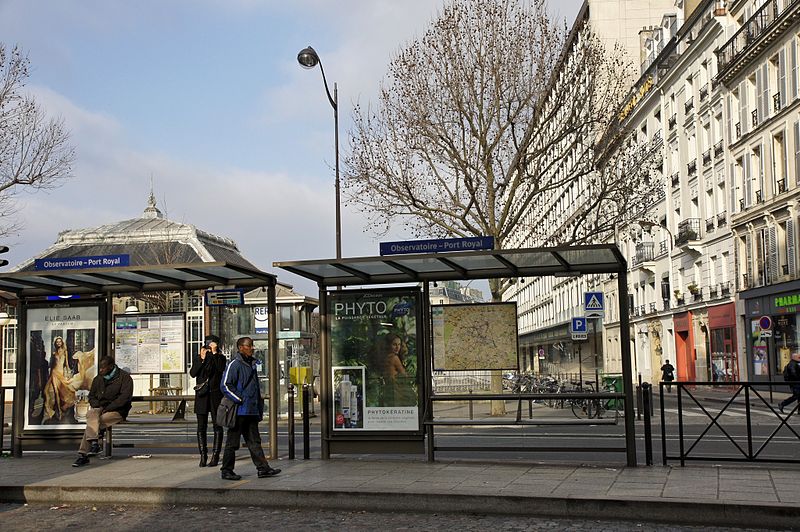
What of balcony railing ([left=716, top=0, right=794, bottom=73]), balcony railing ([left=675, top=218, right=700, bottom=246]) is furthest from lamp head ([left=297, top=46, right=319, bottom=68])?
balcony railing ([left=675, top=218, right=700, bottom=246])

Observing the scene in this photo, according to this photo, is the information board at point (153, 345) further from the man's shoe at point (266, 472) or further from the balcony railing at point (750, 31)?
the balcony railing at point (750, 31)

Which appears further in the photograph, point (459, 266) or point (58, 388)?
point (58, 388)

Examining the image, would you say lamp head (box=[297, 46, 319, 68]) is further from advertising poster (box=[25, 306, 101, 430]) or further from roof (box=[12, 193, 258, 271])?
roof (box=[12, 193, 258, 271])

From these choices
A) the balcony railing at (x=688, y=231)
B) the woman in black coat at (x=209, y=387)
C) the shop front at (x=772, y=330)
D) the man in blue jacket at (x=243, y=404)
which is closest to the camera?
the man in blue jacket at (x=243, y=404)

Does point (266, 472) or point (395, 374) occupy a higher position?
point (395, 374)

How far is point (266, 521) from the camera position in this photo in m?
9.45

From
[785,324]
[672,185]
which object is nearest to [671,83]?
[672,185]

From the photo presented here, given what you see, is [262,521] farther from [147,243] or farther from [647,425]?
[147,243]

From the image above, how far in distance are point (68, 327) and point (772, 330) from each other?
3202cm

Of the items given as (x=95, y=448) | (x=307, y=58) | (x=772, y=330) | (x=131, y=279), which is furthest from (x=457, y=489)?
(x=772, y=330)

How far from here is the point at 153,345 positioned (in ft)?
47.9

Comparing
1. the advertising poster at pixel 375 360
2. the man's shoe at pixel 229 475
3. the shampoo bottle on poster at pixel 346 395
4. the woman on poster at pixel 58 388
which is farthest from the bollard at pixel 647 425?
the woman on poster at pixel 58 388

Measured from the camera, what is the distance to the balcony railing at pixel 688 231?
4778 centimetres

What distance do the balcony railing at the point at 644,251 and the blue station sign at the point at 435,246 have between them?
150ft
